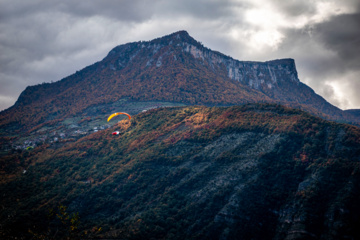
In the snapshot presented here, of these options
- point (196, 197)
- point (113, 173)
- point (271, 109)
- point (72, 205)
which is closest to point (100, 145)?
point (113, 173)

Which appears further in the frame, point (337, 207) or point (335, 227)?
point (337, 207)

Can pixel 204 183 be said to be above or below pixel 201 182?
below

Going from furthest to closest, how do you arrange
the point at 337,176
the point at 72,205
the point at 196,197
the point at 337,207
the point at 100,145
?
the point at 100,145 → the point at 72,205 → the point at 196,197 → the point at 337,176 → the point at 337,207

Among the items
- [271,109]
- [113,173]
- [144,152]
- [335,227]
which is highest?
[271,109]

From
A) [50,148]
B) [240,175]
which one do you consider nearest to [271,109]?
[240,175]

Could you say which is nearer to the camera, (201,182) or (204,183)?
(204,183)

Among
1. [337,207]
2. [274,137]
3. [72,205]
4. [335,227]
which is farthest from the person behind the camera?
[274,137]

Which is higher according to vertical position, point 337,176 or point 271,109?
point 271,109

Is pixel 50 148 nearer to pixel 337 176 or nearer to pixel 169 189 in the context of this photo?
pixel 169 189
